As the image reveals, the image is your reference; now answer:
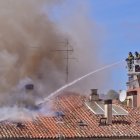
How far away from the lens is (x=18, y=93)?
98.9 ft

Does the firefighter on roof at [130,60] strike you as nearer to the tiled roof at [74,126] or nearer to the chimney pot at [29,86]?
the tiled roof at [74,126]

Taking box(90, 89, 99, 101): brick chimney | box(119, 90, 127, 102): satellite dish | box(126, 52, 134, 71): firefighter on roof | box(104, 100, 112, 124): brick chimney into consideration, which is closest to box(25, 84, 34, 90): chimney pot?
box(104, 100, 112, 124): brick chimney

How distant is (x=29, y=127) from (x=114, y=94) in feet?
66.4

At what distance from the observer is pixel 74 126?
1213 inches

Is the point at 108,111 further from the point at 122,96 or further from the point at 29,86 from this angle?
the point at 122,96

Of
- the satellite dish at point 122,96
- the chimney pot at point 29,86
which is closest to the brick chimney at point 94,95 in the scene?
the satellite dish at point 122,96

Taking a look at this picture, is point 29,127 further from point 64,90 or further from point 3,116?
point 64,90

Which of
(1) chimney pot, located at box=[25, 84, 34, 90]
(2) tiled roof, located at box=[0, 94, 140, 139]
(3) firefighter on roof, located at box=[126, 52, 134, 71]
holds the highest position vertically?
(3) firefighter on roof, located at box=[126, 52, 134, 71]

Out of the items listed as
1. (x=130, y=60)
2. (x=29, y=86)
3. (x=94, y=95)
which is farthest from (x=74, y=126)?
(x=130, y=60)

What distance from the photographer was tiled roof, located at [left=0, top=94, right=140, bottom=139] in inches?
1146

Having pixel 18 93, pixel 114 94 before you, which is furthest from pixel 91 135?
pixel 114 94

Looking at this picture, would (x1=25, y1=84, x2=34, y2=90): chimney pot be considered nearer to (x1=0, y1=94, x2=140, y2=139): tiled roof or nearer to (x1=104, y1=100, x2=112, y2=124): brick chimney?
(x1=0, y1=94, x2=140, y2=139): tiled roof

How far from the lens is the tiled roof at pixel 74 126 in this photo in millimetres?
29109

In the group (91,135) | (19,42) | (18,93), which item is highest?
(19,42)
